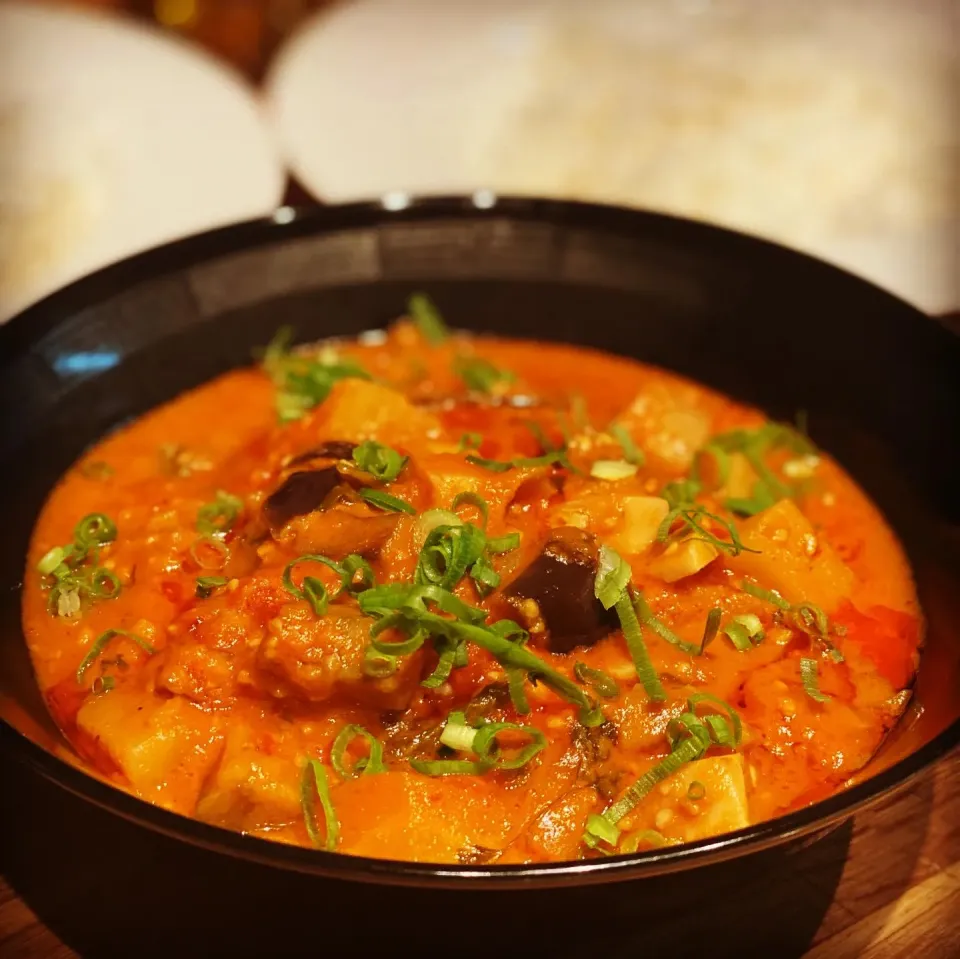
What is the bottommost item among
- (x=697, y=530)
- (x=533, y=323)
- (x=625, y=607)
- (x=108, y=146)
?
(x=625, y=607)

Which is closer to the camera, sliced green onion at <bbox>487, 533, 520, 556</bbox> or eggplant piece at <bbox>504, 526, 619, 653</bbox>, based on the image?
eggplant piece at <bbox>504, 526, 619, 653</bbox>

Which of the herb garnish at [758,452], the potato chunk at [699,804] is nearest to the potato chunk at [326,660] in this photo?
the potato chunk at [699,804]

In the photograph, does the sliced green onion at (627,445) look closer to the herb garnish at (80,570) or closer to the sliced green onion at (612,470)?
the sliced green onion at (612,470)

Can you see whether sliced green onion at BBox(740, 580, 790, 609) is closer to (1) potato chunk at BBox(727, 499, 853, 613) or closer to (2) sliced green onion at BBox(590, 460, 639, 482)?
(1) potato chunk at BBox(727, 499, 853, 613)

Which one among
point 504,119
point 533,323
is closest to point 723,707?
point 533,323

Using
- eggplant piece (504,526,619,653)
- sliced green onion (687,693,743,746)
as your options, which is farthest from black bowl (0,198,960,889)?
eggplant piece (504,526,619,653)

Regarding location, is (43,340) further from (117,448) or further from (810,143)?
(810,143)

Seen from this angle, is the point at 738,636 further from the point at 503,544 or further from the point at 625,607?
the point at 503,544
